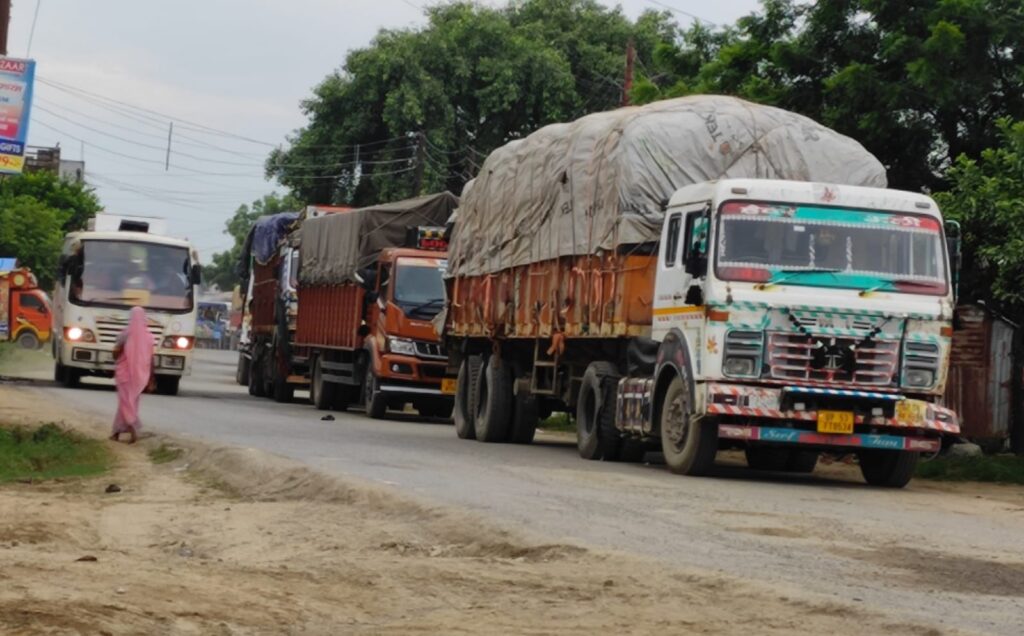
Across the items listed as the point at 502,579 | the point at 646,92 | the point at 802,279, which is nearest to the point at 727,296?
the point at 802,279

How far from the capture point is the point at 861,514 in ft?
48.3

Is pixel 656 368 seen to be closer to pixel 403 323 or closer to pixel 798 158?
pixel 798 158

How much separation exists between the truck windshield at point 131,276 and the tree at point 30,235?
4326cm

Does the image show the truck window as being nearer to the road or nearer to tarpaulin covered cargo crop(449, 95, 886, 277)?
tarpaulin covered cargo crop(449, 95, 886, 277)

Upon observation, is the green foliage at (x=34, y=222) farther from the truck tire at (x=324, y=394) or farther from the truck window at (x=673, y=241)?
the truck window at (x=673, y=241)

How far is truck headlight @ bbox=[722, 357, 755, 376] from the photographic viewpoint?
1745 centimetres

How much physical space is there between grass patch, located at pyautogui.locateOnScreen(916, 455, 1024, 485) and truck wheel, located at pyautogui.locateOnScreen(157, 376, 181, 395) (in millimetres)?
17979

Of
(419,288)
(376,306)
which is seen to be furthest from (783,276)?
(376,306)

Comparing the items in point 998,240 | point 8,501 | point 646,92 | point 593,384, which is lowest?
point 8,501

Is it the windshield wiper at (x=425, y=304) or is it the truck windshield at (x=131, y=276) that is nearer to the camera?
the windshield wiper at (x=425, y=304)

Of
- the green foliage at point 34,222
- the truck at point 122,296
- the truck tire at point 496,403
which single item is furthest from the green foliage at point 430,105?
the truck tire at point 496,403

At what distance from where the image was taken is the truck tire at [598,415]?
66.7 feet

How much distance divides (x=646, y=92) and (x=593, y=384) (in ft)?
33.2

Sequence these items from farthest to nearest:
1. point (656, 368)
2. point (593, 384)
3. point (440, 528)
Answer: point (593, 384) → point (656, 368) → point (440, 528)
